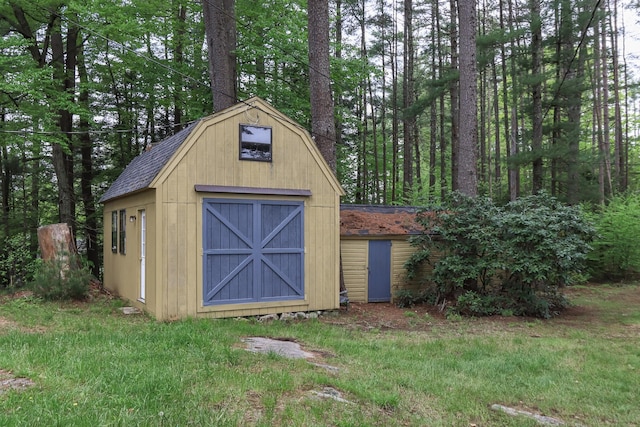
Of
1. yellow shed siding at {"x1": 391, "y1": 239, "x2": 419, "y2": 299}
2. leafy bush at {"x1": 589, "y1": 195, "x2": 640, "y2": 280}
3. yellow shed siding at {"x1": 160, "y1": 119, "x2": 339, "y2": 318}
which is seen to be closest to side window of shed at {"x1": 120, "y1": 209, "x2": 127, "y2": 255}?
yellow shed siding at {"x1": 160, "y1": 119, "x2": 339, "y2": 318}

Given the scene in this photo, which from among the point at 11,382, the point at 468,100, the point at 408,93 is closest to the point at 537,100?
the point at 468,100

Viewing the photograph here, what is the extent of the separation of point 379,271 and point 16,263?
12.2m

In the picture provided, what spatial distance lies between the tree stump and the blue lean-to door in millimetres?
7100

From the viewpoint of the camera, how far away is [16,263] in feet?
50.1

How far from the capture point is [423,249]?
39.0 ft

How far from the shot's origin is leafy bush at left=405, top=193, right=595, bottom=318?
1014 cm

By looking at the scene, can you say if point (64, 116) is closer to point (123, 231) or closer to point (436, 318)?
point (123, 231)

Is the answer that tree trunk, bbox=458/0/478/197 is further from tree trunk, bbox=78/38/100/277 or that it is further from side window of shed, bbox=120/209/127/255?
tree trunk, bbox=78/38/100/277

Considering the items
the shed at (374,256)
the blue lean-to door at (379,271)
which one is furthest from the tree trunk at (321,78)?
the blue lean-to door at (379,271)

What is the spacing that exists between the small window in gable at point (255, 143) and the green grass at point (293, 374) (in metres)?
3.22

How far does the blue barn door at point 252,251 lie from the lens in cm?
859

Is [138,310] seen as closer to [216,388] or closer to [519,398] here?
[216,388]

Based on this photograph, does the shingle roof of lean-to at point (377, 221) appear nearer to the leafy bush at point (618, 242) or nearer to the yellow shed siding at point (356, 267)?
the yellow shed siding at point (356, 267)

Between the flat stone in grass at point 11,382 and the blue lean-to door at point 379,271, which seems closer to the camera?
the flat stone in grass at point 11,382
